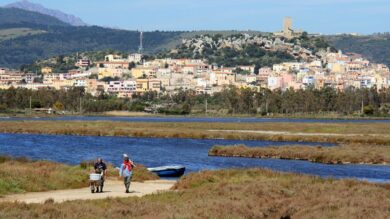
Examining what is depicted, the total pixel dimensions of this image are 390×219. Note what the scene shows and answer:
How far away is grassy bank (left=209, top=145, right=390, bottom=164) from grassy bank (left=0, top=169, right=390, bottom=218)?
29806 millimetres

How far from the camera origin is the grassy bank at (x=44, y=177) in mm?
35906

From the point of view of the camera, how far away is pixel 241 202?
31.2 m

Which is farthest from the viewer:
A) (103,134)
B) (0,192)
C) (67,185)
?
(103,134)

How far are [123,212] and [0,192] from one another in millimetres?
8031

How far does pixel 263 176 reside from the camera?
41.9 meters

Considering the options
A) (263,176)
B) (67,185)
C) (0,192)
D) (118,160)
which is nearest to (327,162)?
(118,160)

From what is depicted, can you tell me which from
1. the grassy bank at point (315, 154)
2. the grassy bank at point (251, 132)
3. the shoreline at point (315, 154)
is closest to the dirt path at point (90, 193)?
the shoreline at point (315, 154)

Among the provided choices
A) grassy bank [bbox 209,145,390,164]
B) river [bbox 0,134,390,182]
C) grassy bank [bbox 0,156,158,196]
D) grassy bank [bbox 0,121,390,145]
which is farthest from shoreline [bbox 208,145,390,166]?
grassy bank [bbox 0,156,158,196]

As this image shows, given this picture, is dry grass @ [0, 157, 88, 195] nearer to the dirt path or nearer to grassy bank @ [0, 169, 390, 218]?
the dirt path

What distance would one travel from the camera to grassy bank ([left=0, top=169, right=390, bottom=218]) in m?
28.0

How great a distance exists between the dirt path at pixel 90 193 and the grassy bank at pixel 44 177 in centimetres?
75

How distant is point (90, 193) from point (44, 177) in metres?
3.90

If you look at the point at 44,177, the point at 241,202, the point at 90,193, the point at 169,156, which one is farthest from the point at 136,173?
the point at 169,156

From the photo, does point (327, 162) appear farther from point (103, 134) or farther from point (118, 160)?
point (103, 134)
